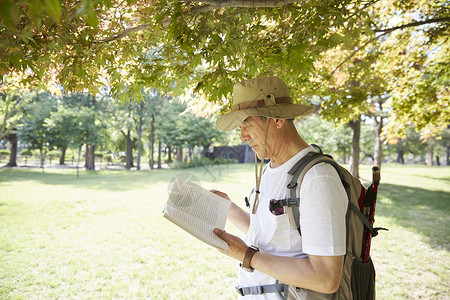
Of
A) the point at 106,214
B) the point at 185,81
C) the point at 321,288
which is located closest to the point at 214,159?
the point at 106,214

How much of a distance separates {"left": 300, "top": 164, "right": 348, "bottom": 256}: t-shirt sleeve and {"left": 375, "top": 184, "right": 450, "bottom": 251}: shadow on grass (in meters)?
7.05

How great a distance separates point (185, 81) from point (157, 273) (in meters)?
3.72

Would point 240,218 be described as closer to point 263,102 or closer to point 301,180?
point 301,180

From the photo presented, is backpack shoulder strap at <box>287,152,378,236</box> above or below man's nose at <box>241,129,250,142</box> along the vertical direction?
below

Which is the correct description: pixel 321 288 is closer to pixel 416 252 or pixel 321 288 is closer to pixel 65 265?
pixel 65 265

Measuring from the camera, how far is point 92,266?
16.5 ft

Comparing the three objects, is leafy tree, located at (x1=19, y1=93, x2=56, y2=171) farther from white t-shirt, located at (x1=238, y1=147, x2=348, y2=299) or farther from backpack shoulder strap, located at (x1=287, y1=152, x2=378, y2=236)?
backpack shoulder strap, located at (x1=287, y1=152, x2=378, y2=236)

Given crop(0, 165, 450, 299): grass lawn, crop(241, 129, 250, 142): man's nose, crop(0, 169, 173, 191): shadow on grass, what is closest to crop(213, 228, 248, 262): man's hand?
crop(241, 129, 250, 142): man's nose

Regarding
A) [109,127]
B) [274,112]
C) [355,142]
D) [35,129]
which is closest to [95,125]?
[35,129]

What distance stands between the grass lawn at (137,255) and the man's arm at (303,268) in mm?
2993

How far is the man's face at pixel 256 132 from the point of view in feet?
5.28

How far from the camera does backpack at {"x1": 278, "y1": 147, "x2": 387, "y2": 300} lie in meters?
1.34

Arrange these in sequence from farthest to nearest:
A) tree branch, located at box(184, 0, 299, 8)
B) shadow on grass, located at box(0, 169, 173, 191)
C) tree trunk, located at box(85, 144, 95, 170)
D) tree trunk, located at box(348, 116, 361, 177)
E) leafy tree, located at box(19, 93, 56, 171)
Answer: tree trunk, located at box(85, 144, 95, 170) < leafy tree, located at box(19, 93, 56, 171) < shadow on grass, located at box(0, 169, 173, 191) < tree trunk, located at box(348, 116, 361, 177) < tree branch, located at box(184, 0, 299, 8)

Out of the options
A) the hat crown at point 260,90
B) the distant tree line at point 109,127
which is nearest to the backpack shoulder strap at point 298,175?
the hat crown at point 260,90
